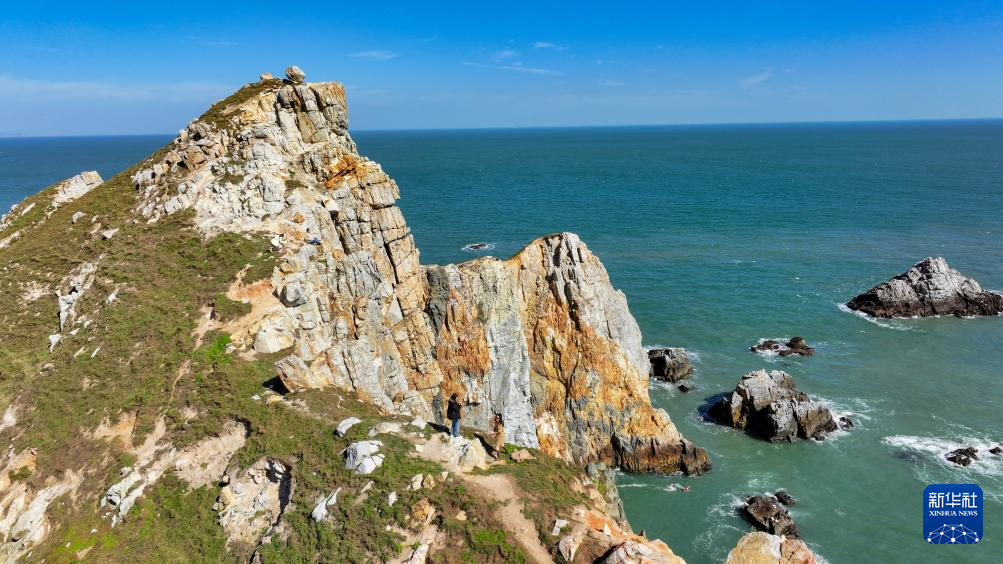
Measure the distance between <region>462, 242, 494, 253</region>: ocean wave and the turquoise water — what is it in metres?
2.10

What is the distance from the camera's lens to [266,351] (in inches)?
1088

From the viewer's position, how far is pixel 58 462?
75.9 ft

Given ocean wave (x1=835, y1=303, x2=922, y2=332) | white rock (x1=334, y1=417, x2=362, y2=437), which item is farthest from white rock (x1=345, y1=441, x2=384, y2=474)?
ocean wave (x1=835, y1=303, x2=922, y2=332)

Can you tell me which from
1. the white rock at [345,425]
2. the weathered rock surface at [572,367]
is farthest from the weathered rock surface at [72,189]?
the white rock at [345,425]

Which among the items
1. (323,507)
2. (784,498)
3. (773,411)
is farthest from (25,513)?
(773,411)

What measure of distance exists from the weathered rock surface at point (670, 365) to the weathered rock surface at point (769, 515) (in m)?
17.2

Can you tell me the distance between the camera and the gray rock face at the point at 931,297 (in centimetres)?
6650

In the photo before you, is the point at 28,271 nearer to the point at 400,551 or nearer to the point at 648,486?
the point at 400,551

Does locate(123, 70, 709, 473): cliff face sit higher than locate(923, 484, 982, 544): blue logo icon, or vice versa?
locate(123, 70, 709, 473): cliff face

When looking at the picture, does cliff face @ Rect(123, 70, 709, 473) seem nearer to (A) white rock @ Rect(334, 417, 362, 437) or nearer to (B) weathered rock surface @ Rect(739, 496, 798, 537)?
(B) weathered rock surface @ Rect(739, 496, 798, 537)

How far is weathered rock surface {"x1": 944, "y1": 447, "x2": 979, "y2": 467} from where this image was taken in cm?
4100

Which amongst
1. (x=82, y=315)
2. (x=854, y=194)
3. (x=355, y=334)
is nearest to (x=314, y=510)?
(x=355, y=334)

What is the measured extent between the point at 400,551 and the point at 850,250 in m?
95.6

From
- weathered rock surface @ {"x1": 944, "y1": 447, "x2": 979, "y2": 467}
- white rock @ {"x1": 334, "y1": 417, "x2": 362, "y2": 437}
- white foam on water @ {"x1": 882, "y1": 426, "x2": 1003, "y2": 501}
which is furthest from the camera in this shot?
weathered rock surface @ {"x1": 944, "y1": 447, "x2": 979, "y2": 467}
